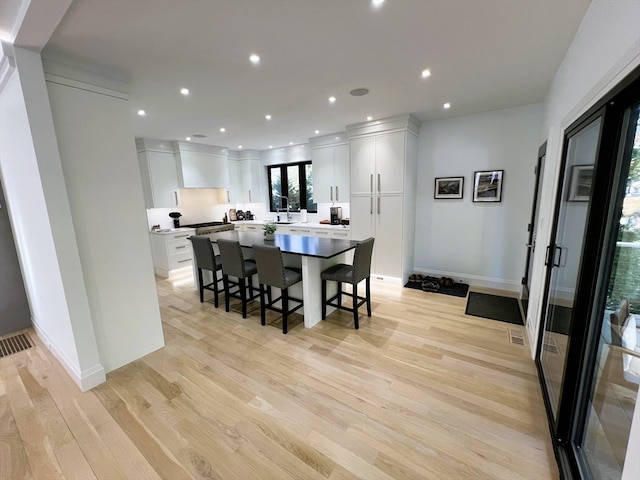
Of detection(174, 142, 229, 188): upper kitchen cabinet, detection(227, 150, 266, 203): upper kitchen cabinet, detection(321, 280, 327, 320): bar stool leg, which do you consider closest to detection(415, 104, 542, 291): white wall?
detection(321, 280, 327, 320): bar stool leg

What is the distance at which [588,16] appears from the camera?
1.66 metres

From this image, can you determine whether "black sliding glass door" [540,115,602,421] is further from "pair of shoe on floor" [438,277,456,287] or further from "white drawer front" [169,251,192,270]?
"white drawer front" [169,251,192,270]

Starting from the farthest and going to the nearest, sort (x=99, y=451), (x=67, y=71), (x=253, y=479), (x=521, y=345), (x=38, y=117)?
(x=521, y=345), (x=67, y=71), (x=38, y=117), (x=99, y=451), (x=253, y=479)

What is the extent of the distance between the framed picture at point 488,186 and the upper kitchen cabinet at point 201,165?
5.12m

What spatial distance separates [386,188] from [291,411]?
3368 mm

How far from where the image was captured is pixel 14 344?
9.43ft

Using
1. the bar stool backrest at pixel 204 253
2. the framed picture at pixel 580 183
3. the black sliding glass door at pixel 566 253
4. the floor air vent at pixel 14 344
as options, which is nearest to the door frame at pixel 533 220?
the black sliding glass door at pixel 566 253

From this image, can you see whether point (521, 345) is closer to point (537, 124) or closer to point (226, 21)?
point (537, 124)

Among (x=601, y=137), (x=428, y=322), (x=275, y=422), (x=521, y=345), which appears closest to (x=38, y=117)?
(x=275, y=422)

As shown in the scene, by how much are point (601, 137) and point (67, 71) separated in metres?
3.46

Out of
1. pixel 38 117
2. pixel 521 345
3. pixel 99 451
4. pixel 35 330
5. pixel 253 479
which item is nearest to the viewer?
pixel 253 479

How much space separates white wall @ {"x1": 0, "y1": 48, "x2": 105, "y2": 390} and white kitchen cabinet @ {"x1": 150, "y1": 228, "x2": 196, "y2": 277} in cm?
252

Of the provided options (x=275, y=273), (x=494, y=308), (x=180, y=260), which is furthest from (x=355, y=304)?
(x=180, y=260)

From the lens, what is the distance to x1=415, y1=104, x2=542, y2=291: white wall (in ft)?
12.3
